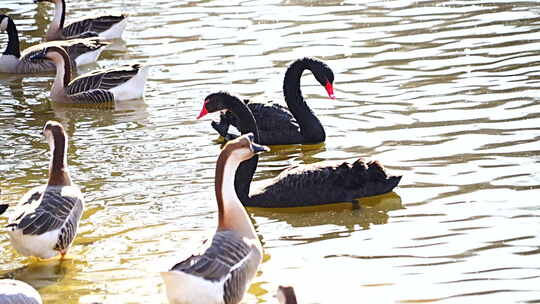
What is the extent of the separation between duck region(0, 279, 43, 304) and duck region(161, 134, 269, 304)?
87 centimetres

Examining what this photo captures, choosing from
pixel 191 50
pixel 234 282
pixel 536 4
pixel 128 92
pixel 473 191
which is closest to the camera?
pixel 234 282

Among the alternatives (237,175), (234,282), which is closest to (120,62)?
(237,175)

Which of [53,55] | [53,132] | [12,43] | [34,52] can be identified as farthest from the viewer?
[12,43]

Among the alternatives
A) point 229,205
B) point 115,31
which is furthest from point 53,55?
Answer: point 229,205

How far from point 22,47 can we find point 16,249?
1048 cm

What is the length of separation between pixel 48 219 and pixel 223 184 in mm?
1586

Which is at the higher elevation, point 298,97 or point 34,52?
point 298,97

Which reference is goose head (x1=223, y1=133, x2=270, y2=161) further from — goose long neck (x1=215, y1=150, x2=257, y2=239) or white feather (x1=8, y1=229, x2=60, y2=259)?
white feather (x1=8, y1=229, x2=60, y2=259)

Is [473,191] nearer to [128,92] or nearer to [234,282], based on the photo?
[234,282]

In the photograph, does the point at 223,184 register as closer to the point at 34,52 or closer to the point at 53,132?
the point at 53,132

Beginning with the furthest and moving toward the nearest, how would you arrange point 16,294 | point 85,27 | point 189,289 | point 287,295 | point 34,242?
point 85,27, point 34,242, point 189,289, point 16,294, point 287,295

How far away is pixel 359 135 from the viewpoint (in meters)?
13.4

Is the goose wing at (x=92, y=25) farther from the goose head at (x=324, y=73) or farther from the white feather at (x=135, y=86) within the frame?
the goose head at (x=324, y=73)

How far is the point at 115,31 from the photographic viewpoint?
19.6 m
